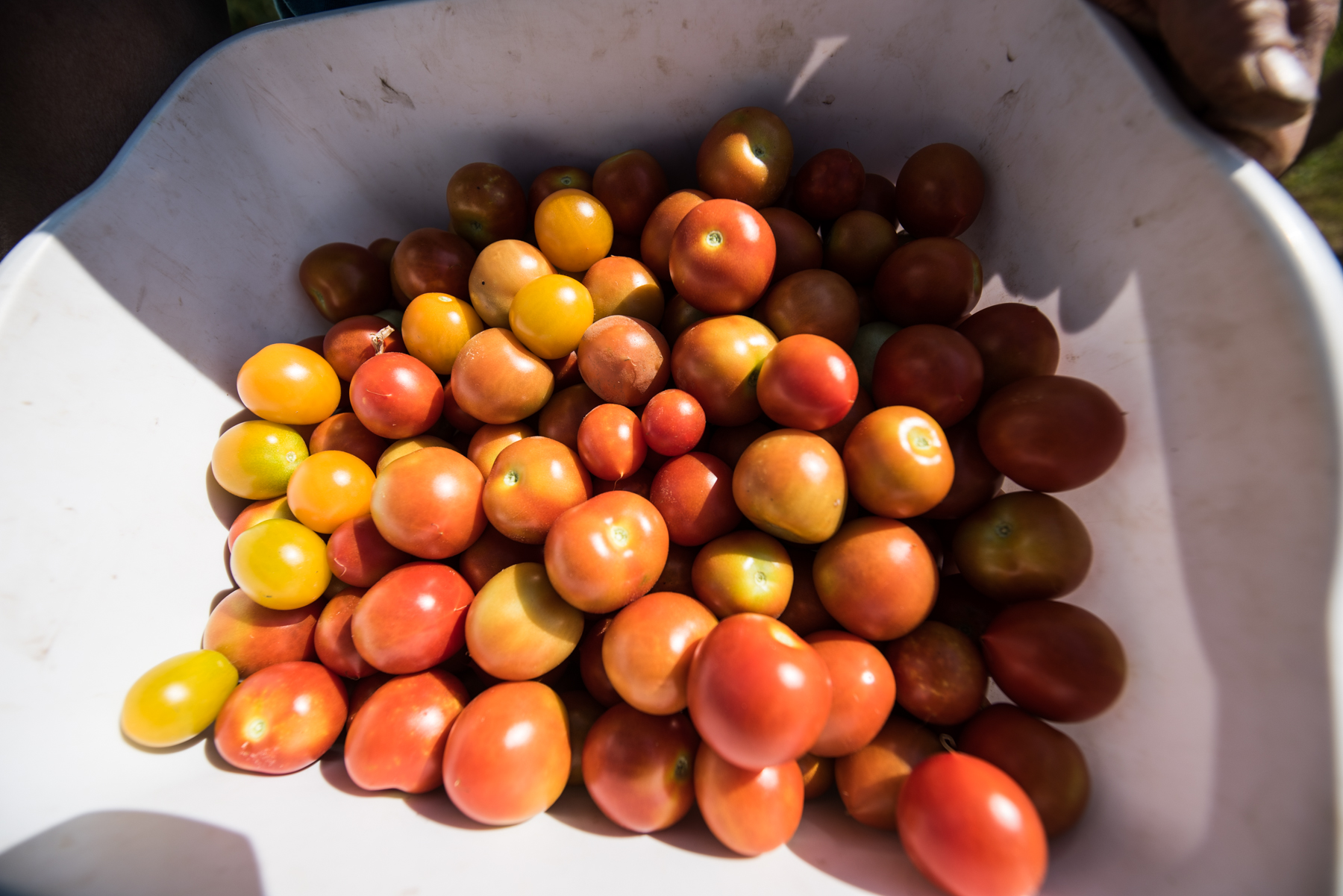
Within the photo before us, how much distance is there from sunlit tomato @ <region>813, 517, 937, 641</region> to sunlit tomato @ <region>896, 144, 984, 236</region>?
83 cm

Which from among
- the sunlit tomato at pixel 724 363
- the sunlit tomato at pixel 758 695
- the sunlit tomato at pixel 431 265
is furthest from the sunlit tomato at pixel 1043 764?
the sunlit tomato at pixel 431 265

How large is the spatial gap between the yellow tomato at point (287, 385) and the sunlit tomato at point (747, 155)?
1188 mm

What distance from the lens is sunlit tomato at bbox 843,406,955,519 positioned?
1143 mm

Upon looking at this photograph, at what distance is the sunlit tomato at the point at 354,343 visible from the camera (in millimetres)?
1628

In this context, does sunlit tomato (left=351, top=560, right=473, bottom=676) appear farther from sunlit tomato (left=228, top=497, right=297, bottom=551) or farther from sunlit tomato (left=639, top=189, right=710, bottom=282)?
sunlit tomato (left=639, top=189, right=710, bottom=282)

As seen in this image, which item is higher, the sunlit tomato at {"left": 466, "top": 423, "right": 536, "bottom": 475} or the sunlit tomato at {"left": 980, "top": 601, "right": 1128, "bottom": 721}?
the sunlit tomato at {"left": 466, "top": 423, "right": 536, "bottom": 475}

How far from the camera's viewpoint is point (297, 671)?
4.20 ft

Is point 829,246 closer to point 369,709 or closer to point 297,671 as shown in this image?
point 369,709

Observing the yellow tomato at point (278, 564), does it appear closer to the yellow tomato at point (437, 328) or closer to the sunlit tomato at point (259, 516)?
the sunlit tomato at point (259, 516)

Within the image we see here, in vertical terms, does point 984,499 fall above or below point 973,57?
below

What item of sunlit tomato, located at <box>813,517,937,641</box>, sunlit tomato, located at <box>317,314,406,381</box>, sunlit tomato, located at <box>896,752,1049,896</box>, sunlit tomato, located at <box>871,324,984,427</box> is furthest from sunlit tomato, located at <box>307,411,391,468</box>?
sunlit tomato, located at <box>896,752,1049,896</box>

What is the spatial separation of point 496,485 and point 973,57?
5.05ft

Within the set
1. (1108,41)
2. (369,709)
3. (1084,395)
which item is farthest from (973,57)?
(369,709)

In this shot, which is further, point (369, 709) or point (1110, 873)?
point (369, 709)
